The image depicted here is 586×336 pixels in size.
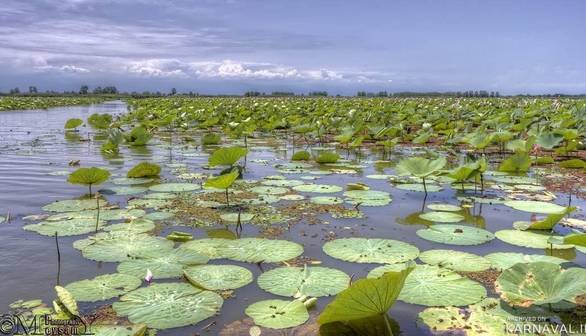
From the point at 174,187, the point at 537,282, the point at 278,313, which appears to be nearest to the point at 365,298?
the point at 278,313

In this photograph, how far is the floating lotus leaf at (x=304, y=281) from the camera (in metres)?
2.78

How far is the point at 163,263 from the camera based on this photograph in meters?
3.15

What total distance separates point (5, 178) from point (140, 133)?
3.79m

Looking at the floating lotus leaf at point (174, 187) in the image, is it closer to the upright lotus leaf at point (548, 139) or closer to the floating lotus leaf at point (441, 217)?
the floating lotus leaf at point (441, 217)

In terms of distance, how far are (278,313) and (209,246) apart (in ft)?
4.01

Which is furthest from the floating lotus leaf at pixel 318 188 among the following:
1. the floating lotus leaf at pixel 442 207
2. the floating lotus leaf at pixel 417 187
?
the floating lotus leaf at pixel 442 207

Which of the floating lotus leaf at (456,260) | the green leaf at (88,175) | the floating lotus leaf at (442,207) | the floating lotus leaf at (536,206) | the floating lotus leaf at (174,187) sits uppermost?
the green leaf at (88,175)

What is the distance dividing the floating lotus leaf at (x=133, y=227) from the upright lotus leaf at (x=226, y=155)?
109 centimetres

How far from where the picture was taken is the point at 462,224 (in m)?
4.31

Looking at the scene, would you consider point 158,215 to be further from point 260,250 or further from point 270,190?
point 270,190

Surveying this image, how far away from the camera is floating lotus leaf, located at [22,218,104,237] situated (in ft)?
12.3

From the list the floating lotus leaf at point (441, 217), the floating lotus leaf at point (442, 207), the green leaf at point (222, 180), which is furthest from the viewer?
the floating lotus leaf at point (442, 207)

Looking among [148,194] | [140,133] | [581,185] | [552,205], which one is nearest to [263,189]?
[148,194]

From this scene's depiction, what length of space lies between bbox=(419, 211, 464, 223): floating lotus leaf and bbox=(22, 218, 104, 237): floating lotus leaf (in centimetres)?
289
